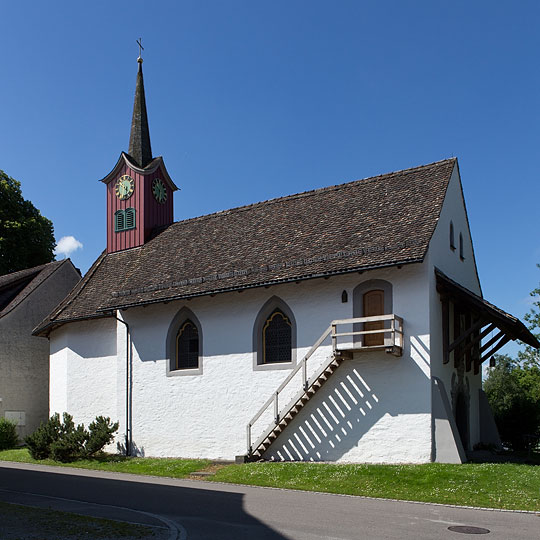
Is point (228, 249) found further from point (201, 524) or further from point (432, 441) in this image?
point (201, 524)

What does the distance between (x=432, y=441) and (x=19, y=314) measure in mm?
21144

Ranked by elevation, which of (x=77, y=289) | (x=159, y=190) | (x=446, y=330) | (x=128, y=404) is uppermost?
(x=159, y=190)

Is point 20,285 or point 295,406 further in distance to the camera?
point 20,285

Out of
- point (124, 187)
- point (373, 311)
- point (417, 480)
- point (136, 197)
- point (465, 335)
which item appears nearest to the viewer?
point (417, 480)

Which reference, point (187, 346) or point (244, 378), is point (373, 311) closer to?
point (244, 378)

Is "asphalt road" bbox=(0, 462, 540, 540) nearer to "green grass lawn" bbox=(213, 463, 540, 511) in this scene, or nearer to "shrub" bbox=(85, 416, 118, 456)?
"green grass lawn" bbox=(213, 463, 540, 511)

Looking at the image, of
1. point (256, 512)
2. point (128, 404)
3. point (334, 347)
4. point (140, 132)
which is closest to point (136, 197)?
point (140, 132)

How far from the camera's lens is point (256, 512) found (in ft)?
41.6

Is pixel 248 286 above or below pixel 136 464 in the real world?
above

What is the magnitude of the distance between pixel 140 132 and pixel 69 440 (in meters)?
15.6

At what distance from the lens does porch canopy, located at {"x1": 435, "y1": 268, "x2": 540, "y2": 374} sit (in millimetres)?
19844

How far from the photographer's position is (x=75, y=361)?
2762cm

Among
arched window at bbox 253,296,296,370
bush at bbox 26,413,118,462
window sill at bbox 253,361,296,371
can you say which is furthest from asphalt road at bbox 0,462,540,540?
bush at bbox 26,413,118,462

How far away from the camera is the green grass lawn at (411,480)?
47.4ft
